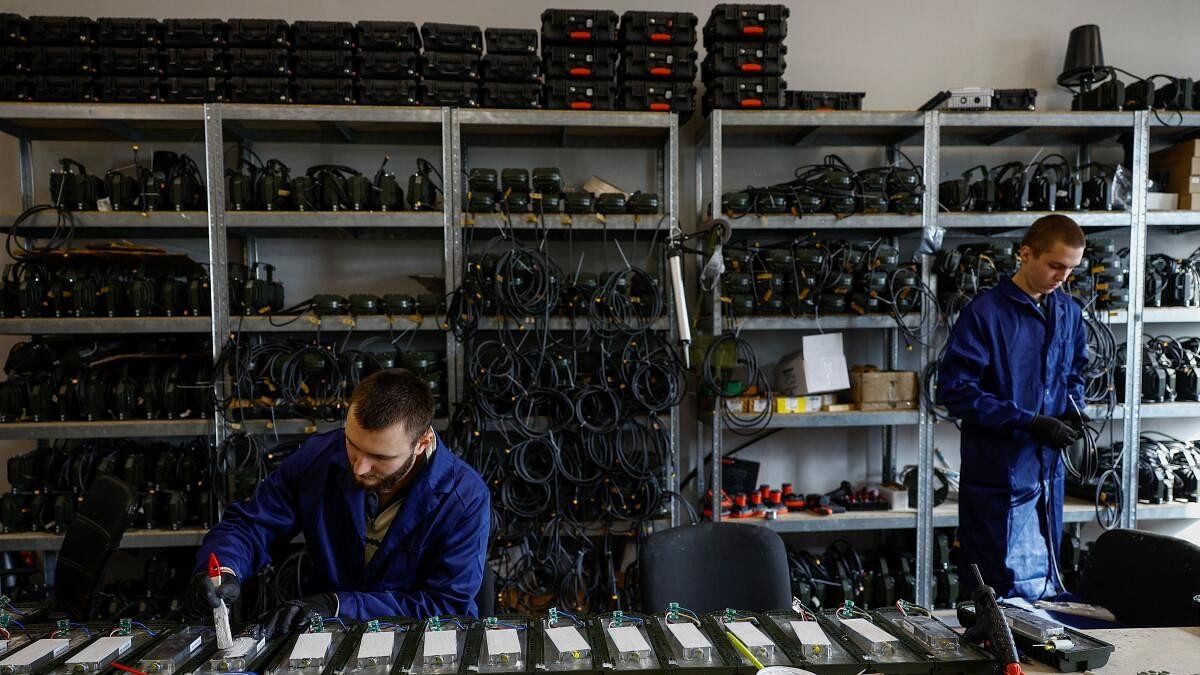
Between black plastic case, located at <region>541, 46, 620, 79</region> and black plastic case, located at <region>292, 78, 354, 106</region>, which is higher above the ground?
black plastic case, located at <region>541, 46, 620, 79</region>

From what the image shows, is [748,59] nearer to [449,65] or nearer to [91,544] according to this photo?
[449,65]

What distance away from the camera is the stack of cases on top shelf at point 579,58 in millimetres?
3164

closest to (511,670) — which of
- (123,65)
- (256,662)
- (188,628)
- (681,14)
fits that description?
(256,662)

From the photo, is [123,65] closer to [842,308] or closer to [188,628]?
[188,628]

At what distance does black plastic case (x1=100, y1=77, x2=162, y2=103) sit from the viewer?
3027mm

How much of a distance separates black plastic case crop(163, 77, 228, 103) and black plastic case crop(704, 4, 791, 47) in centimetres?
250

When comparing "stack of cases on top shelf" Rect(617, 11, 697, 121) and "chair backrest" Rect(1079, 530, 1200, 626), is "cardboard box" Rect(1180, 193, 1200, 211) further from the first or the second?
"stack of cases on top shelf" Rect(617, 11, 697, 121)

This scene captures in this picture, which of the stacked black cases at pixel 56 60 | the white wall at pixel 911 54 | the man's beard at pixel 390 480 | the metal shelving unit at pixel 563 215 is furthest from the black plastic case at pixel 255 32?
the man's beard at pixel 390 480

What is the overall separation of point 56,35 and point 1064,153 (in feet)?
18.1

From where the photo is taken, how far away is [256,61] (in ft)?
10.0

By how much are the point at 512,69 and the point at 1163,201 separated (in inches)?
143

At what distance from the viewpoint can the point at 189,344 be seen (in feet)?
11.3

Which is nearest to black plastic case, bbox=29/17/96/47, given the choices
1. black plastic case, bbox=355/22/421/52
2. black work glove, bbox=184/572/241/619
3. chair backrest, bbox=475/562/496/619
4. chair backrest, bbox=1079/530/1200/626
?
black plastic case, bbox=355/22/421/52

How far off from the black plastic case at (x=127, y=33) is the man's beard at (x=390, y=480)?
105 inches
